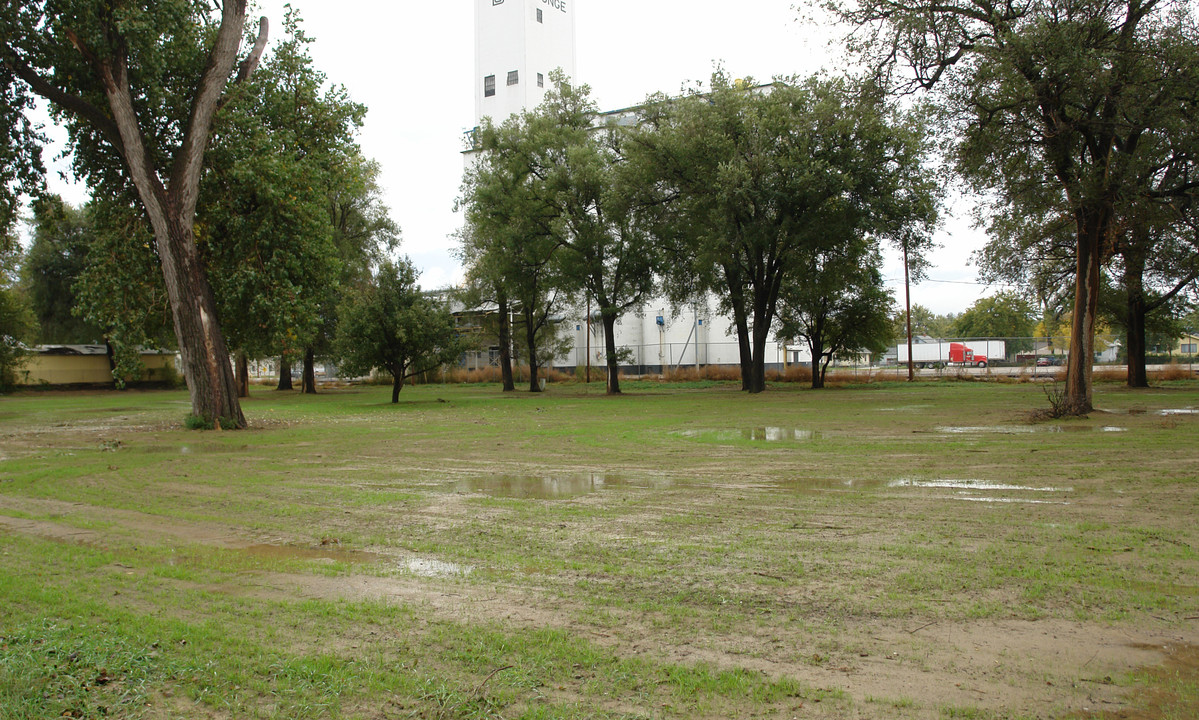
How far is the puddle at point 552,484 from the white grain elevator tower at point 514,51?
52.8 meters

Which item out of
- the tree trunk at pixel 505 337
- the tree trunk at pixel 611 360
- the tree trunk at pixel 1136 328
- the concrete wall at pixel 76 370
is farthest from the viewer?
the concrete wall at pixel 76 370

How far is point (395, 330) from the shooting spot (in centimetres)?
2962

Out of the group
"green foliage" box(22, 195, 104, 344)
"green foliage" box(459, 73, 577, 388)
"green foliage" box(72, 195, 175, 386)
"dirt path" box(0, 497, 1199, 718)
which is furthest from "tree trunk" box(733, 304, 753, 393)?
"green foliage" box(22, 195, 104, 344)

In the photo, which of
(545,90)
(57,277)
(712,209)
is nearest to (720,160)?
(712,209)

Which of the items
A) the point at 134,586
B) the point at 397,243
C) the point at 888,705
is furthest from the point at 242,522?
the point at 397,243

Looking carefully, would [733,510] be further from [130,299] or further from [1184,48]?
[130,299]

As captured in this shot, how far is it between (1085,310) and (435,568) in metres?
17.6

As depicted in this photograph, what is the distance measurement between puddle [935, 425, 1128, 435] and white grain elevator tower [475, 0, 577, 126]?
49.6 meters

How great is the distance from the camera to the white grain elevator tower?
58.0 metres

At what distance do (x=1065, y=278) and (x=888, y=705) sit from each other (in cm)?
3312

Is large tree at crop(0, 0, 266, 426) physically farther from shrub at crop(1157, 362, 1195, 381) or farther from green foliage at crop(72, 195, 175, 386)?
shrub at crop(1157, 362, 1195, 381)

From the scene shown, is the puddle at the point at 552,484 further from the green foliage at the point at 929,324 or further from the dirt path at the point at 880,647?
the green foliage at the point at 929,324

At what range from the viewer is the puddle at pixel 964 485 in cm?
834

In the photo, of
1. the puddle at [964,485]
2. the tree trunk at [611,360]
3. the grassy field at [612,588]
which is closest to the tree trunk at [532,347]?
the tree trunk at [611,360]
